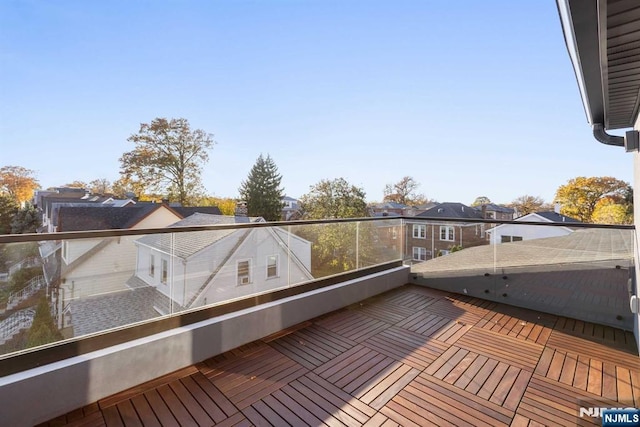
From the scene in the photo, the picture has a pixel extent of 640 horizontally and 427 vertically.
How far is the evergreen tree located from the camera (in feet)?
94.3

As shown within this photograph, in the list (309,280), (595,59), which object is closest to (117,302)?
(309,280)

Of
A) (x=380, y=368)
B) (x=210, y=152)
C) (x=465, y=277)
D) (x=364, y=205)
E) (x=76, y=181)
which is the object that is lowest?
(x=380, y=368)

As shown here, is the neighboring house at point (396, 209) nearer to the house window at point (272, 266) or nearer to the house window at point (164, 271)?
the house window at point (272, 266)

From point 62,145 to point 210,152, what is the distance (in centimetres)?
1184

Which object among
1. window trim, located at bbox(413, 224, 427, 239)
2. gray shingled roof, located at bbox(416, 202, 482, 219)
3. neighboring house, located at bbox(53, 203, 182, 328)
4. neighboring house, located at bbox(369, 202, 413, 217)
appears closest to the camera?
neighboring house, located at bbox(53, 203, 182, 328)

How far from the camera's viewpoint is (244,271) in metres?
2.73

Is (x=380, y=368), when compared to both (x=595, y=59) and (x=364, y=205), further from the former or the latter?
(x=364, y=205)

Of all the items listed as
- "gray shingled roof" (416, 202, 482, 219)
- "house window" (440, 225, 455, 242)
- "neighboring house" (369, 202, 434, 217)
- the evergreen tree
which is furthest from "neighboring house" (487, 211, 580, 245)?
the evergreen tree

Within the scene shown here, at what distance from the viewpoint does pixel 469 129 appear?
20719 mm

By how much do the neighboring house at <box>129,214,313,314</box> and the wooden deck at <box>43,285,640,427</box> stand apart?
530mm

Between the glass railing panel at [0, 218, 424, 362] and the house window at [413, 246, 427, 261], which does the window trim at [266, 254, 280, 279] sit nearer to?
the glass railing panel at [0, 218, 424, 362]

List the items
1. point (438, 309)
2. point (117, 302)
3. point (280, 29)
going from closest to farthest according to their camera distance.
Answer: point (117, 302)
point (438, 309)
point (280, 29)

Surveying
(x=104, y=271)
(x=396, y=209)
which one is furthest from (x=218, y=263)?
(x=396, y=209)

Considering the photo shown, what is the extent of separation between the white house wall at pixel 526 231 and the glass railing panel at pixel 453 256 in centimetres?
12
